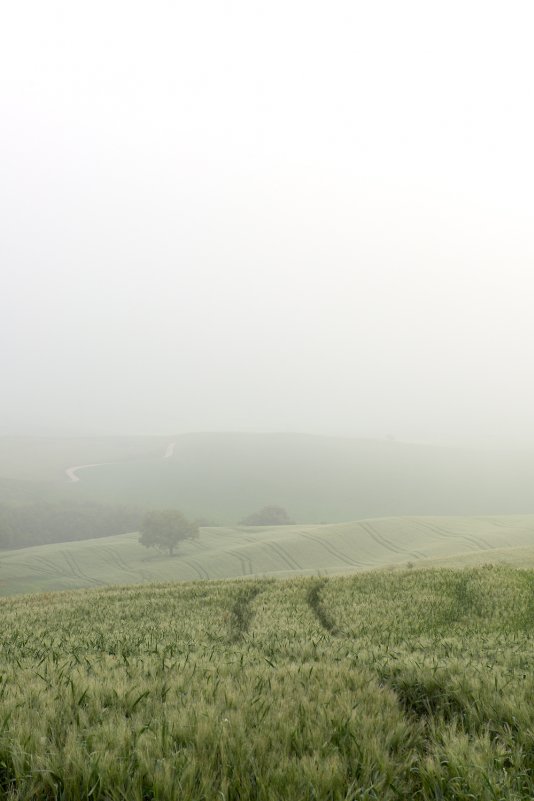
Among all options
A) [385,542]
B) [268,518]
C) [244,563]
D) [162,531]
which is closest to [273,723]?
[244,563]

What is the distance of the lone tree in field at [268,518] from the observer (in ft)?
387

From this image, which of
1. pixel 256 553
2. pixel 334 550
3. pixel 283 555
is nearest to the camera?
pixel 283 555

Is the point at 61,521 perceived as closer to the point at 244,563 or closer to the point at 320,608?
the point at 244,563

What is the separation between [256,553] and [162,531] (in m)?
18.8

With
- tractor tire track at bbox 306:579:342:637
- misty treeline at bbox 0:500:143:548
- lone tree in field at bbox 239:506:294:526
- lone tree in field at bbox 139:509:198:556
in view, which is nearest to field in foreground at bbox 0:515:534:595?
lone tree in field at bbox 139:509:198:556

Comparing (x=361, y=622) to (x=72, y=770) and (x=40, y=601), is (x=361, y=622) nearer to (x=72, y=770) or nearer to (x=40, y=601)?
(x=72, y=770)

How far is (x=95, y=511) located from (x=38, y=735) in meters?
130

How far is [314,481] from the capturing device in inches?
6127

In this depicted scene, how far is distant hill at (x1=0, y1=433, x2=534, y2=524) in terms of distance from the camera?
135 metres

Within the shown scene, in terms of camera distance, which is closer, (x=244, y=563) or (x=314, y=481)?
(x=244, y=563)

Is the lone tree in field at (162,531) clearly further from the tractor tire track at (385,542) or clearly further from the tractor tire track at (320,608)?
the tractor tire track at (320,608)

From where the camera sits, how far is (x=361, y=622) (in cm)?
1172

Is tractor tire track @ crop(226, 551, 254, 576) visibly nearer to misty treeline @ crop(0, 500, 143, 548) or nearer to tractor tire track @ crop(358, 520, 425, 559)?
tractor tire track @ crop(358, 520, 425, 559)

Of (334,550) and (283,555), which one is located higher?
(334,550)
